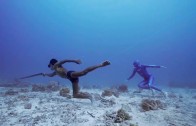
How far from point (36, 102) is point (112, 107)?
3580mm

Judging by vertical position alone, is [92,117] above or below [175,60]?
below

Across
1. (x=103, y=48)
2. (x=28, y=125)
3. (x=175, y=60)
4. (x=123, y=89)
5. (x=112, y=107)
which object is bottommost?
(x=28, y=125)

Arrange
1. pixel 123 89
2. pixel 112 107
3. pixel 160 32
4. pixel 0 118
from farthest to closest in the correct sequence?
pixel 160 32 < pixel 123 89 < pixel 112 107 < pixel 0 118

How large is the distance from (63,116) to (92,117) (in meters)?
1.06

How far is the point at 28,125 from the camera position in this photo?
6832mm

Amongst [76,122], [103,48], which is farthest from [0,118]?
[103,48]

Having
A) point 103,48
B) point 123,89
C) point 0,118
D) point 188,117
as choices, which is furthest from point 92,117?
point 103,48

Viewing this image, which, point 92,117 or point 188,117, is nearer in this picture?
point 92,117

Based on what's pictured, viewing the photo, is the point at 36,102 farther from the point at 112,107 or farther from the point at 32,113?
the point at 112,107

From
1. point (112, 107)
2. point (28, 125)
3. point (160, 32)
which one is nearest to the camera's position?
point (28, 125)

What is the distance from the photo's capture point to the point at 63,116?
7.79 meters

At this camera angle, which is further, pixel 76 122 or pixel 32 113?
pixel 32 113

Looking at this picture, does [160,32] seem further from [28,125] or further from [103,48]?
[28,125]

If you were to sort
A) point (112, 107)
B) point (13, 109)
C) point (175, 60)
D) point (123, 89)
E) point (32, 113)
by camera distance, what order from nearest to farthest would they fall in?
point (32, 113), point (13, 109), point (112, 107), point (123, 89), point (175, 60)
